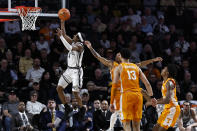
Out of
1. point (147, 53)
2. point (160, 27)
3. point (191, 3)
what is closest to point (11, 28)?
point (147, 53)

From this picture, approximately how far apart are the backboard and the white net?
11 cm

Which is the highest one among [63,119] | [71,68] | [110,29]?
[110,29]

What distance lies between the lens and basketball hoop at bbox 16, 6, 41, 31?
38.2 ft

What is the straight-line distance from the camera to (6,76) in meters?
14.9

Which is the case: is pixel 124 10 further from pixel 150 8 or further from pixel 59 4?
pixel 59 4

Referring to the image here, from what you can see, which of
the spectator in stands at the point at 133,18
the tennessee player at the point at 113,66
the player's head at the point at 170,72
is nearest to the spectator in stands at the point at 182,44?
the spectator in stands at the point at 133,18

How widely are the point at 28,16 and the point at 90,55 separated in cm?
532

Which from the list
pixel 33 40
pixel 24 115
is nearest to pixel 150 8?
pixel 33 40

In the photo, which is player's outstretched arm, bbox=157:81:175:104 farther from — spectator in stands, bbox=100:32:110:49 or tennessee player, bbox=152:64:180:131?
spectator in stands, bbox=100:32:110:49

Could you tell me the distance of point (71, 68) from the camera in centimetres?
1141

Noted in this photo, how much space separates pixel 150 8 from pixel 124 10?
1.21 m

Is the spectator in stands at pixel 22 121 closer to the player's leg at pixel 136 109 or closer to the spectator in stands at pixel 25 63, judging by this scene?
the spectator in stands at pixel 25 63

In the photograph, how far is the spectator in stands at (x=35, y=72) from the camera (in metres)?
15.3

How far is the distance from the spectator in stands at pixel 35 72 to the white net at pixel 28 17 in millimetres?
3756
